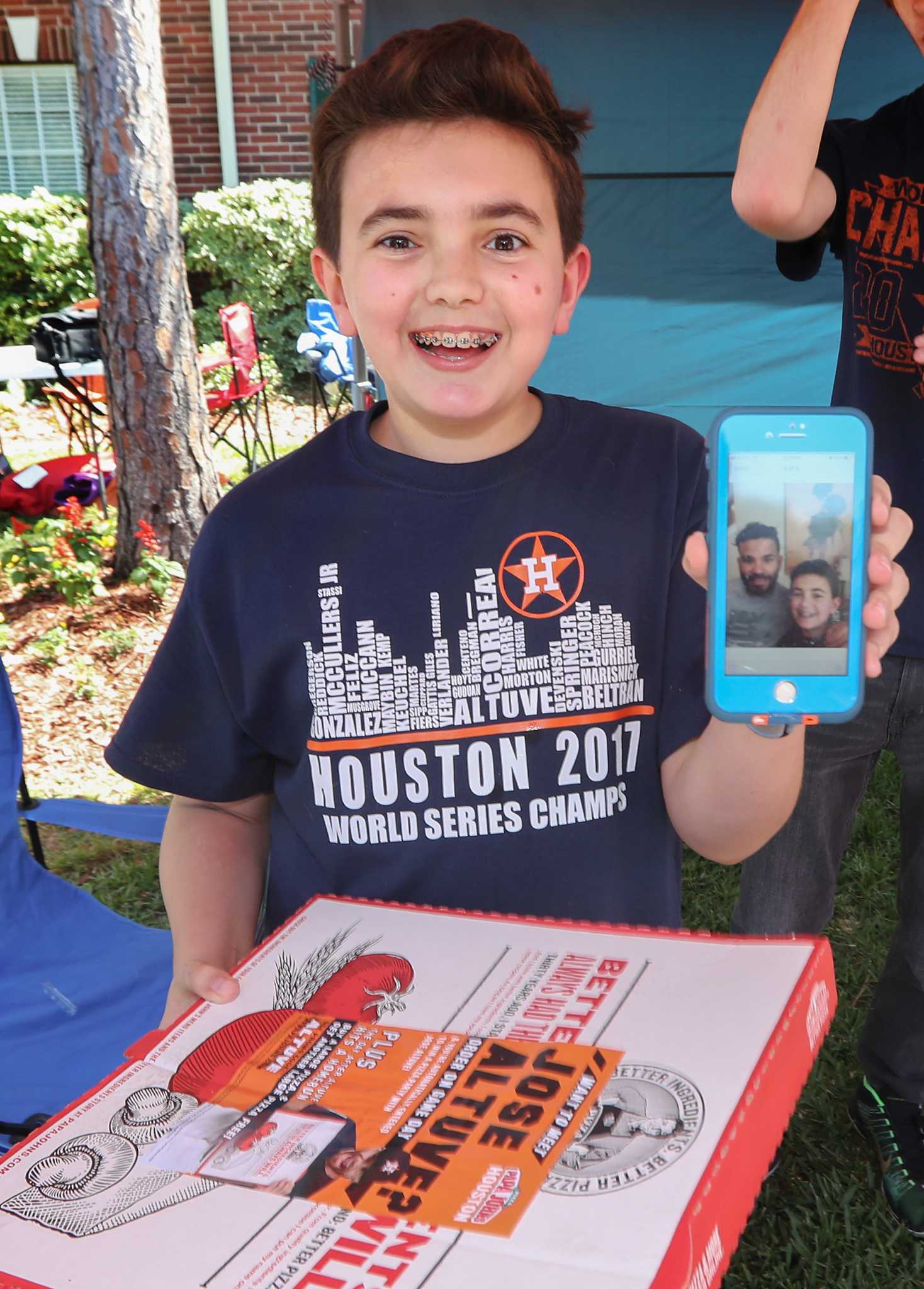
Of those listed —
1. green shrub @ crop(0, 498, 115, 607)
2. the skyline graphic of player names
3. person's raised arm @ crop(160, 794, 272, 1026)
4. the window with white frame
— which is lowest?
green shrub @ crop(0, 498, 115, 607)

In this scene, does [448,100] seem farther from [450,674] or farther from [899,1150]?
[899,1150]

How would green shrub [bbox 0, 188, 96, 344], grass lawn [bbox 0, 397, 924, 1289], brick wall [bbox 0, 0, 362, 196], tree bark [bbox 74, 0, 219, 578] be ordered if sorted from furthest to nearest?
brick wall [bbox 0, 0, 362, 196], green shrub [bbox 0, 188, 96, 344], tree bark [bbox 74, 0, 219, 578], grass lawn [bbox 0, 397, 924, 1289]

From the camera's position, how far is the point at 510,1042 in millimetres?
890

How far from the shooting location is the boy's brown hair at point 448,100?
1.27 metres

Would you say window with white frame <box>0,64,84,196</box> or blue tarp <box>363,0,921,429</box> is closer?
blue tarp <box>363,0,921,429</box>

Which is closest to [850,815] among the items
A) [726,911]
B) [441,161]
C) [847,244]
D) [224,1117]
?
[847,244]

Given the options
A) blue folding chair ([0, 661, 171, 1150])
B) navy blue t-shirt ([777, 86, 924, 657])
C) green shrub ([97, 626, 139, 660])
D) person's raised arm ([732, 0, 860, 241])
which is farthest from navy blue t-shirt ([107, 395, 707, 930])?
green shrub ([97, 626, 139, 660])

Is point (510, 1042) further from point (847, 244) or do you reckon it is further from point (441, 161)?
point (847, 244)

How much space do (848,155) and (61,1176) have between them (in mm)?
1966

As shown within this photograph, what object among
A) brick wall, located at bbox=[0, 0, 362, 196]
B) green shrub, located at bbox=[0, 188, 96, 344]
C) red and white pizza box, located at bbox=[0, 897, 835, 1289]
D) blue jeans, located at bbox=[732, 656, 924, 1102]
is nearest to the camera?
red and white pizza box, located at bbox=[0, 897, 835, 1289]

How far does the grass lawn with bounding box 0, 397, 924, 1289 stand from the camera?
92.7 inches

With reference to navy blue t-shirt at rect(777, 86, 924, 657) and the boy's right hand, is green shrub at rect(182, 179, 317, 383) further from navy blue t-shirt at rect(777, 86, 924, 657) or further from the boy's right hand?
the boy's right hand

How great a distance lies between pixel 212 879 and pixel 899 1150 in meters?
1.71

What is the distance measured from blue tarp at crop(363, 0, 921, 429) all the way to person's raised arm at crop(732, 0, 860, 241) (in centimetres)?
224
